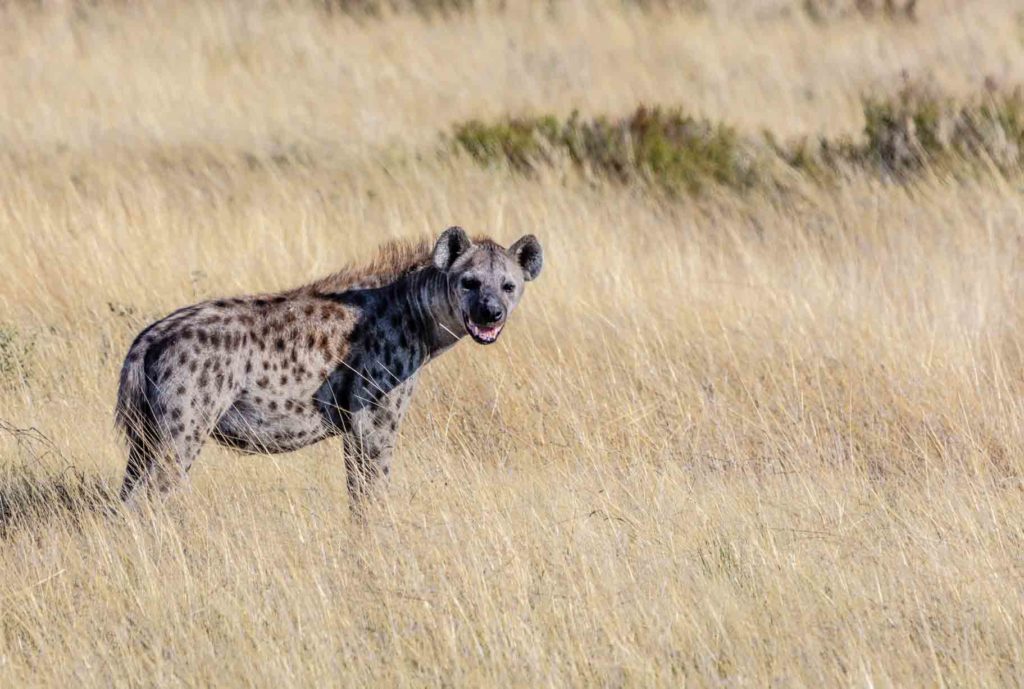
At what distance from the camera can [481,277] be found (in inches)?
279

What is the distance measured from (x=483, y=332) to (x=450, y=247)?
449mm

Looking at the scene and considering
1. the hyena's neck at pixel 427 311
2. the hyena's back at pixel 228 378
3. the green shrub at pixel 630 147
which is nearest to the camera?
the hyena's back at pixel 228 378

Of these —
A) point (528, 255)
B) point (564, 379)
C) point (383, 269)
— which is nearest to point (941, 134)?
point (564, 379)

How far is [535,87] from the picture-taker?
18438 millimetres

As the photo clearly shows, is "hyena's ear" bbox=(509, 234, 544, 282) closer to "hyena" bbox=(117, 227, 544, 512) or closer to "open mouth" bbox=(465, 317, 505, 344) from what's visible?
"hyena" bbox=(117, 227, 544, 512)

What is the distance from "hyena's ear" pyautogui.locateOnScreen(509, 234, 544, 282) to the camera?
23.9 feet

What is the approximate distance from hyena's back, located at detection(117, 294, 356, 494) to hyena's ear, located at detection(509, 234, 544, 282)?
0.85m

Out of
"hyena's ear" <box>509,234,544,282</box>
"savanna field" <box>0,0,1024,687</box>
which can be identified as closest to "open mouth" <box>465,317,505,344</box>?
"hyena's ear" <box>509,234,544,282</box>

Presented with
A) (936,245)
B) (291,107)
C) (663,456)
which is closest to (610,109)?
(291,107)

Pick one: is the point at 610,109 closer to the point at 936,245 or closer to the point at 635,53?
the point at 635,53

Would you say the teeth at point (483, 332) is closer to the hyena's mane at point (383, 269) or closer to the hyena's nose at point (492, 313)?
the hyena's nose at point (492, 313)

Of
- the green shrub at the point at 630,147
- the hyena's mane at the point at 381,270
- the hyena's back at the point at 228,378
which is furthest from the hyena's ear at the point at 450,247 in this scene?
the green shrub at the point at 630,147

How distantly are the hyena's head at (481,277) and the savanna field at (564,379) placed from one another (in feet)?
2.42

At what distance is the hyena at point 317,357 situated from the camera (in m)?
6.50
